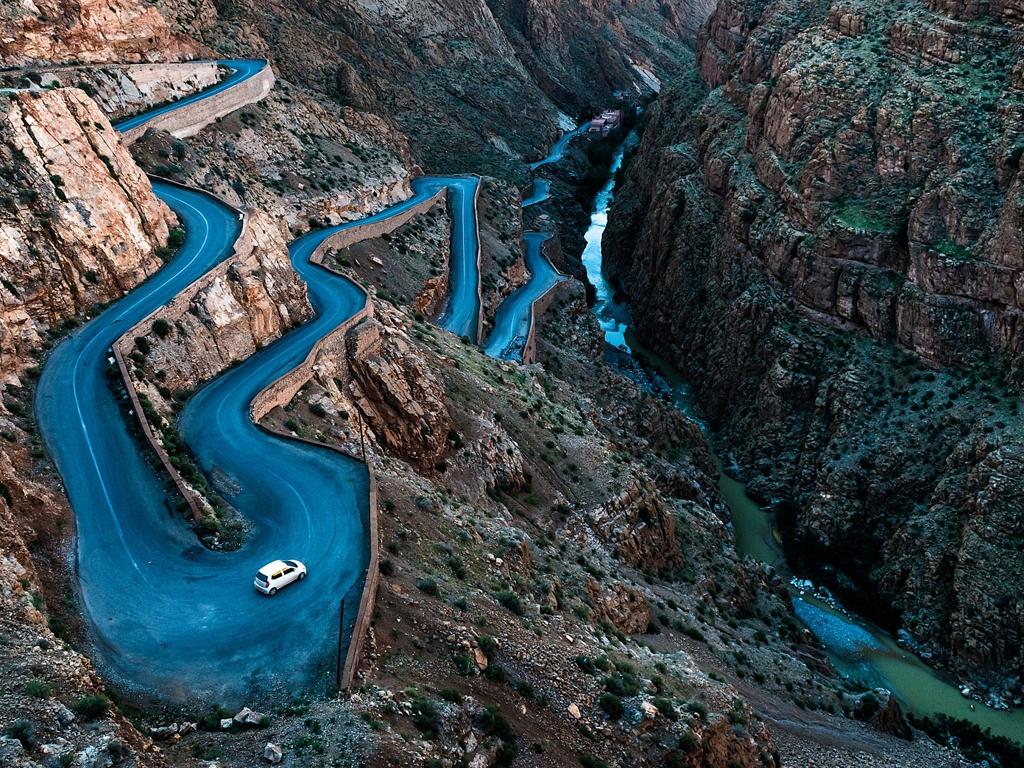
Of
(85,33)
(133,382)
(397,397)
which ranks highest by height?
(85,33)

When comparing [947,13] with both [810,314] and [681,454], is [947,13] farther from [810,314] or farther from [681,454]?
[681,454]

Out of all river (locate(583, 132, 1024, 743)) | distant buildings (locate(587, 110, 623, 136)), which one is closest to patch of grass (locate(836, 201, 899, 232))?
river (locate(583, 132, 1024, 743))

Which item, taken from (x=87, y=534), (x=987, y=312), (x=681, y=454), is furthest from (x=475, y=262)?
(x=87, y=534)

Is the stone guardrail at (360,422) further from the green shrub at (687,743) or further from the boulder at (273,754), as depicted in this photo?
the green shrub at (687,743)

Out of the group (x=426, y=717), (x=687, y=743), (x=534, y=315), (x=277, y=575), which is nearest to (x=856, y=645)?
(x=687, y=743)

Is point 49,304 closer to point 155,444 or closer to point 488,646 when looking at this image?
point 155,444

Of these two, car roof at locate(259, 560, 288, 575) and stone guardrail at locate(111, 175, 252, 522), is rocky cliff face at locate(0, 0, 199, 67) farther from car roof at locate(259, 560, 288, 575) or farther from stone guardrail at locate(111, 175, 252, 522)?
car roof at locate(259, 560, 288, 575)
